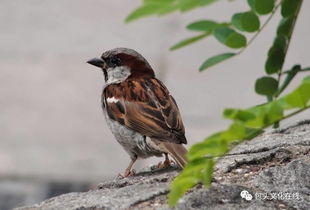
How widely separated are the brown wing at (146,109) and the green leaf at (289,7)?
1536 millimetres

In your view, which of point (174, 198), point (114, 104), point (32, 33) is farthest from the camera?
point (32, 33)

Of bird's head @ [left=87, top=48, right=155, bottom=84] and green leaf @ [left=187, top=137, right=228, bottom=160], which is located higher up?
bird's head @ [left=87, top=48, right=155, bottom=84]

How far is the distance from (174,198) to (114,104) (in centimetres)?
214

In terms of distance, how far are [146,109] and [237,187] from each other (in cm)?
116

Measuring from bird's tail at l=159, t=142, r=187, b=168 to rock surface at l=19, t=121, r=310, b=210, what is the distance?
0.25 ft

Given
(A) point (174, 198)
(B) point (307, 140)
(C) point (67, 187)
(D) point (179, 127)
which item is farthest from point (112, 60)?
(A) point (174, 198)

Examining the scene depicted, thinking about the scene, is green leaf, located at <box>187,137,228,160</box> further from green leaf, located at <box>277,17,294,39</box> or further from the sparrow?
the sparrow

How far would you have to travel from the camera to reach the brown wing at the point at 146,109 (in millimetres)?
3658

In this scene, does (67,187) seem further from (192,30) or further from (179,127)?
(192,30)

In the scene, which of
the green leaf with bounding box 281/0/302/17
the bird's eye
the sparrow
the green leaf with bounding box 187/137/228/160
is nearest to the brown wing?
the sparrow

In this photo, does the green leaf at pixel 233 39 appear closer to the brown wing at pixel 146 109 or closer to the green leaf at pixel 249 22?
the green leaf at pixel 249 22

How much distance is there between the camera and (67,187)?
5.89m

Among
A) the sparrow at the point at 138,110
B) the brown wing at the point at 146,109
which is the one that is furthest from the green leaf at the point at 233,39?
the brown wing at the point at 146,109

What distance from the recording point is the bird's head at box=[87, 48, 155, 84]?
A: 4.04 metres
